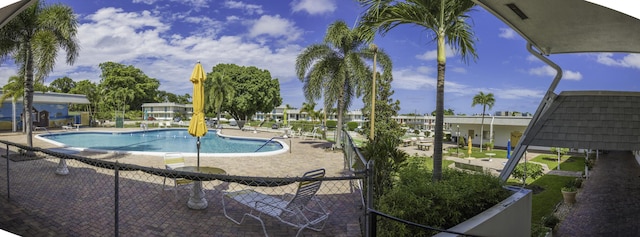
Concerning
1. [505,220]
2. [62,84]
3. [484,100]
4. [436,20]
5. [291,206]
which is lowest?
[505,220]

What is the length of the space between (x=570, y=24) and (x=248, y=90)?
37.3m

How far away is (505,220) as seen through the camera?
4.70m

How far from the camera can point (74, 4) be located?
38.3 ft

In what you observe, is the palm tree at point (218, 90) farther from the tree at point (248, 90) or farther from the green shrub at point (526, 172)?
the green shrub at point (526, 172)

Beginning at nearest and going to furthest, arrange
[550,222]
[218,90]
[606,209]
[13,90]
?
[550,222]
[606,209]
[13,90]
[218,90]

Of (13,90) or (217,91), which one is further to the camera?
(217,91)

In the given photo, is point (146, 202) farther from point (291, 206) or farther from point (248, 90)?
point (248, 90)

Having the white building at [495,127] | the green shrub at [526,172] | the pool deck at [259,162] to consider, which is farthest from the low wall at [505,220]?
the white building at [495,127]

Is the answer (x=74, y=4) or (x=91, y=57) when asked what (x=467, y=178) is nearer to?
(x=74, y=4)

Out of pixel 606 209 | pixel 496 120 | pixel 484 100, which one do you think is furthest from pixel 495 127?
pixel 606 209

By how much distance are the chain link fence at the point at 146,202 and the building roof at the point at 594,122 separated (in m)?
4.35

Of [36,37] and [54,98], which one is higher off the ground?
[36,37]

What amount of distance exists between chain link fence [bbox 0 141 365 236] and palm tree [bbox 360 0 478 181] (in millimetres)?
2372

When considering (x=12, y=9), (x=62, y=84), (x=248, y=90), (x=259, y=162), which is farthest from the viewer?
(x=62, y=84)
